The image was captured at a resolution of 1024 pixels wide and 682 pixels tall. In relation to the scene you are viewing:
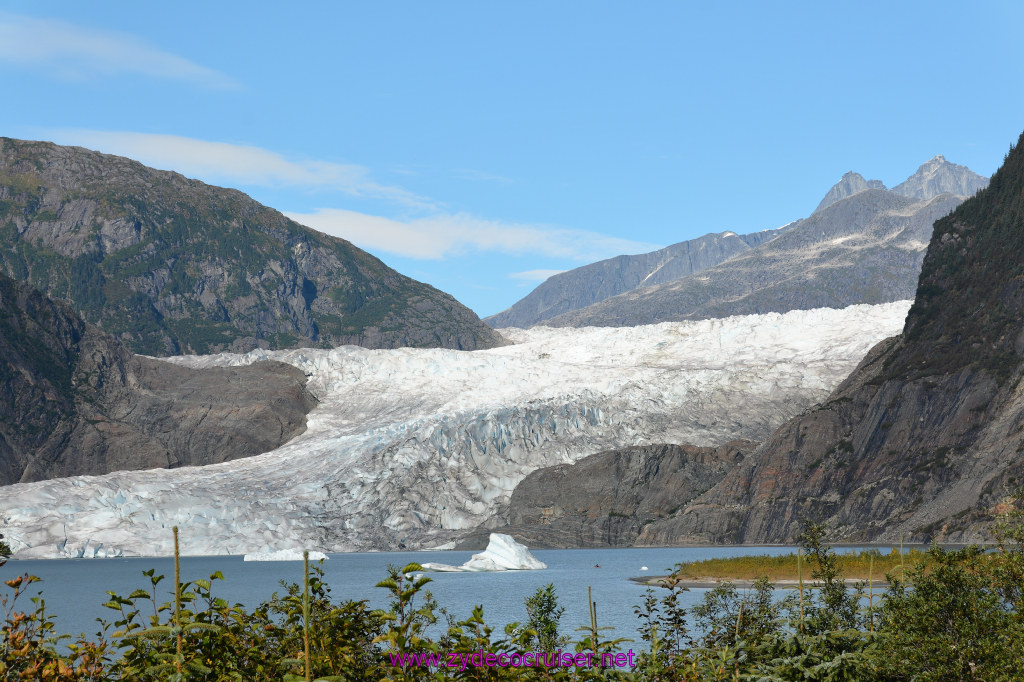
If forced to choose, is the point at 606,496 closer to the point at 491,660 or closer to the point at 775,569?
the point at 775,569

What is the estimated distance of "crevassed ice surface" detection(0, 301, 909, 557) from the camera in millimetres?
133250

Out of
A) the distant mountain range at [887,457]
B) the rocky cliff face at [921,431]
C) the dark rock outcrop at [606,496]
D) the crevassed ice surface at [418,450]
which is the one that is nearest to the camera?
the rocky cliff face at [921,431]

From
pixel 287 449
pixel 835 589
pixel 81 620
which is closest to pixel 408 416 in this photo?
pixel 287 449

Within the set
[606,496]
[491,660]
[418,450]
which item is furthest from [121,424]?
[491,660]

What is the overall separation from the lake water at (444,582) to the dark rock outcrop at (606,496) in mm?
5881

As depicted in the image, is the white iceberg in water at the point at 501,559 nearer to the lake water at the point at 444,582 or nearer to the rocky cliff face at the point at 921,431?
the lake water at the point at 444,582

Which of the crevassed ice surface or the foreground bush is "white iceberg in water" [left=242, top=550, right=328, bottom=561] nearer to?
the crevassed ice surface

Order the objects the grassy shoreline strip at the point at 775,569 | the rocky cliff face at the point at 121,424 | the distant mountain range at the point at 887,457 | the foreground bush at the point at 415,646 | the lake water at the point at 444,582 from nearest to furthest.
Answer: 1. the foreground bush at the point at 415,646
2. the lake water at the point at 444,582
3. the grassy shoreline strip at the point at 775,569
4. the distant mountain range at the point at 887,457
5. the rocky cliff face at the point at 121,424

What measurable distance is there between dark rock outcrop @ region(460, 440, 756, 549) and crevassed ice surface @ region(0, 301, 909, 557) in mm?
6990

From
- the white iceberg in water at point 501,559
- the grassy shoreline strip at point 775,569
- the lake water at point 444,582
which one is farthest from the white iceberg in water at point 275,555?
the grassy shoreline strip at point 775,569

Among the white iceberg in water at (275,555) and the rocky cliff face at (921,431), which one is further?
the white iceberg in water at (275,555)

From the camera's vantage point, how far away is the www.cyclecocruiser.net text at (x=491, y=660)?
1045 centimetres

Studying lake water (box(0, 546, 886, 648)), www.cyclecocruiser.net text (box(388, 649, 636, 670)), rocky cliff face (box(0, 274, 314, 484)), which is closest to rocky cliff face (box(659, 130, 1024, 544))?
lake water (box(0, 546, 886, 648))

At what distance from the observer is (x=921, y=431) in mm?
126188
